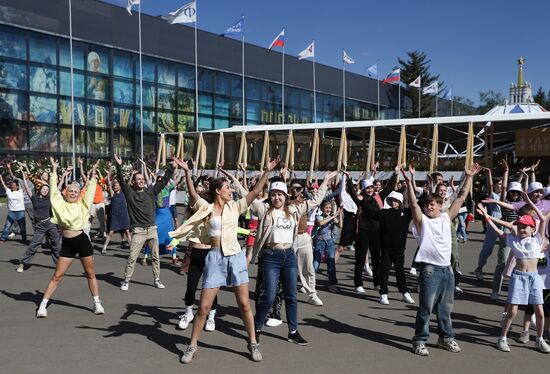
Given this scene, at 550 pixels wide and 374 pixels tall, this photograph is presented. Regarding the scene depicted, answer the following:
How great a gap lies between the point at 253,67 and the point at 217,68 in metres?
3.99

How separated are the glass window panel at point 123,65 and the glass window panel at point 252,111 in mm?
11437

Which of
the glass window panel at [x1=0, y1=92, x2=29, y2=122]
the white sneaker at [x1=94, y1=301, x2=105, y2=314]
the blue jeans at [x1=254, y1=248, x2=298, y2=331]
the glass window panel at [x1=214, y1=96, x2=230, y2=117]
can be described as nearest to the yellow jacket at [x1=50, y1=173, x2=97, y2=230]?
the white sneaker at [x1=94, y1=301, x2=105, y2=314]

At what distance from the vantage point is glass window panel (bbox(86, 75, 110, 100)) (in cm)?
3809

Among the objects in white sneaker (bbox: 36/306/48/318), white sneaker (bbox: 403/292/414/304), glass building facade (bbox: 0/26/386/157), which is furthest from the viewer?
glass building facade (bbox: 0/26/386/157)

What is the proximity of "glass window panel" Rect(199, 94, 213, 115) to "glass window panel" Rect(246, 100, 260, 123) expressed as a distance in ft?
12.8

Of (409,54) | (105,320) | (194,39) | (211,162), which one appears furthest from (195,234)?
(409,54)

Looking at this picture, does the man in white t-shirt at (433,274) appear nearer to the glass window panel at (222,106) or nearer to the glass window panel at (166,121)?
the glass window panel at (166,121)

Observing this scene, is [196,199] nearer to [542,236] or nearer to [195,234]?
[195,234]

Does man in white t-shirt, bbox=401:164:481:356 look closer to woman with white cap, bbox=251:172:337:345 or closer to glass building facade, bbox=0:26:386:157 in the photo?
woman with white cap, bbox=251:172:337:345

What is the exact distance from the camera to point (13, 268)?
10852 mm

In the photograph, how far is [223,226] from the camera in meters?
5.55

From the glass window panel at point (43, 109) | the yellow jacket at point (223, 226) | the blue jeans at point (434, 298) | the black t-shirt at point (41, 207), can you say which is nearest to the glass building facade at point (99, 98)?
the glass window panel at point (43, 109)

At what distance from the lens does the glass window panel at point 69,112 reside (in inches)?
1447

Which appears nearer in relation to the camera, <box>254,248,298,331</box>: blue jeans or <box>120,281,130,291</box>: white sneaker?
<box>254,248,298,331</box>: blue jeans
